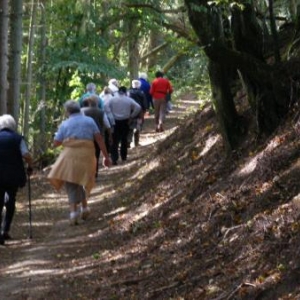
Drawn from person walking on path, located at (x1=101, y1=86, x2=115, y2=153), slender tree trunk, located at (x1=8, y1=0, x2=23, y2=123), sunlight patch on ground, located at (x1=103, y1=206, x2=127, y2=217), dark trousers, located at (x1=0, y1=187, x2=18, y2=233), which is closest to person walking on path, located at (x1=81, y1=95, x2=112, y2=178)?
person walking on path, located at (x1=101, y1=86, x2=115, y2=153)

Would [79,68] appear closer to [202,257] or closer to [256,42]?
[256,42]

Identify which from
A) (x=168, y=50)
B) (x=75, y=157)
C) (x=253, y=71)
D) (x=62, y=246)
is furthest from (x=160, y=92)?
(x=168, y=50)

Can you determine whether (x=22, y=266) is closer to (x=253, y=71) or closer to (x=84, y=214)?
(x=84, y=214)

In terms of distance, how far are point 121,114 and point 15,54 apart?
2.80 metres

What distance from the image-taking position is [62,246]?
38.9 ft

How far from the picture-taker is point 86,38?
27.2 metres

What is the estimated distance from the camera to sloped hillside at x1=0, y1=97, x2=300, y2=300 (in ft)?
23.5

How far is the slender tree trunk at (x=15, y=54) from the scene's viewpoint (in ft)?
63.7

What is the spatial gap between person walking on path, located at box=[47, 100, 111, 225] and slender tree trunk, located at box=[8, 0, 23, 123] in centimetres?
662

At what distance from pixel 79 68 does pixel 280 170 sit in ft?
57.7

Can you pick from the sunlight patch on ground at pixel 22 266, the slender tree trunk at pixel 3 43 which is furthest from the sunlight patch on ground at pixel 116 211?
the slender tree trunk at pixel 3 43

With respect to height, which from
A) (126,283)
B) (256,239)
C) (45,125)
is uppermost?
(256,239)

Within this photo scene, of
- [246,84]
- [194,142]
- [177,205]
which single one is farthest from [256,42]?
[194,142]

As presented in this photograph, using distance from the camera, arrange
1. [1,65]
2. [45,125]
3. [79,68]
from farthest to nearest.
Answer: [45,125]
[79,68]
[1,65]
